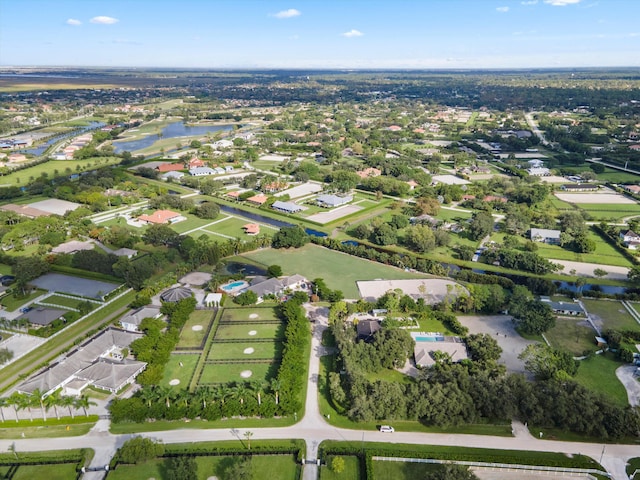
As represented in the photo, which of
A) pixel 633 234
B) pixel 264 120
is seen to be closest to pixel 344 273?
pixel 633 234

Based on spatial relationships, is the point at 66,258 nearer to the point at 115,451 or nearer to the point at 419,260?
the point at 115,451

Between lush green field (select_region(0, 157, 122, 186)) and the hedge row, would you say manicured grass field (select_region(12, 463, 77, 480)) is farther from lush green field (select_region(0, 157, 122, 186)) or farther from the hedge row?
lush green field (select_region(0, 157, 122, 186))

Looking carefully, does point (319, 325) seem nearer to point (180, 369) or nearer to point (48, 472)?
point (180, 369)

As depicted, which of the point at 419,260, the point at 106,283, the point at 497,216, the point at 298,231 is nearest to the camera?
the point at 106,283

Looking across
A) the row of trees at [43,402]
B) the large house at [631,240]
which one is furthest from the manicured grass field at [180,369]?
the large house at [631,240]

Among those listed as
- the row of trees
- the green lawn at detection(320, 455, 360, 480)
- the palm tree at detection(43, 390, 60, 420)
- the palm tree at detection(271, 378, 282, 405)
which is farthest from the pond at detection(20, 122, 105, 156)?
the green lawn at detection(320, 455, 360, 480)

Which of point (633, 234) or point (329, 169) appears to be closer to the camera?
point (633, 234)
